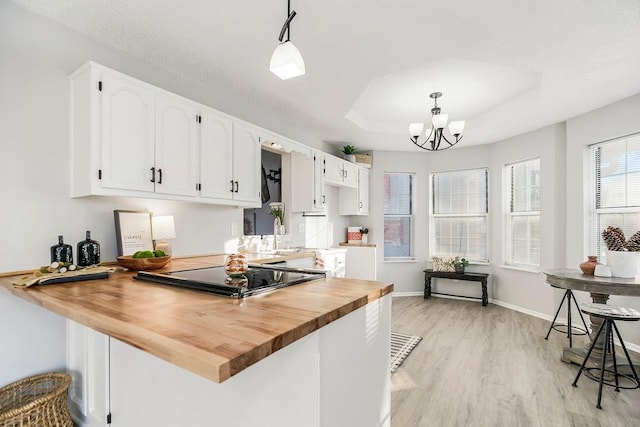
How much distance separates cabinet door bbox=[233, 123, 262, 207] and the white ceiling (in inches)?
18.7

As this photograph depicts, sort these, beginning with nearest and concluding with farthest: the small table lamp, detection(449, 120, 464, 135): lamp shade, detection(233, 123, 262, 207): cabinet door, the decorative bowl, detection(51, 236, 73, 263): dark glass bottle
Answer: detection(51, 236, 73, 263): dark glass bottle
the decorative bowl
the small table lamp
detection(233, 123, 262, 207): cabinet door
detection(449, 120, 464, 135): lamp shade

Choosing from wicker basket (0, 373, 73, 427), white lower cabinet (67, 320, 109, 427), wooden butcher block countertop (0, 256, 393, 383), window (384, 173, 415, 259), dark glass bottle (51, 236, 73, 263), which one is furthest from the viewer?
window (384, 173, 415, 259)

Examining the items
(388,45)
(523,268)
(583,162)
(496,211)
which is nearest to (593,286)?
(583,162)

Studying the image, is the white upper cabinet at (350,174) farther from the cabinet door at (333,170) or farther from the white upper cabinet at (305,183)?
the white upper cabinet at (305,183)

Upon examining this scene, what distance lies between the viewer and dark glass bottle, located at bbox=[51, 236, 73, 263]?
1.89 meters

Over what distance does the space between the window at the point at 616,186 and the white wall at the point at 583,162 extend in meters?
0.08

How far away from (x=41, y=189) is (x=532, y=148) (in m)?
5.40

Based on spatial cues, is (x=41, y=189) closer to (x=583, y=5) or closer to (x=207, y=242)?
(x=207, y=242)

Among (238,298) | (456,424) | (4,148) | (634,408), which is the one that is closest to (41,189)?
(4,148)

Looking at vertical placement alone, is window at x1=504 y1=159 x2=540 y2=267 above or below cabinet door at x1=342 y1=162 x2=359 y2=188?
below

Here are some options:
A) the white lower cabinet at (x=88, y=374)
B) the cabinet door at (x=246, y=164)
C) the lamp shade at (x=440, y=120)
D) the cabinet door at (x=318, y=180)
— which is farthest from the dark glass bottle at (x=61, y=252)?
the lamp shade at (x=440, y=120)

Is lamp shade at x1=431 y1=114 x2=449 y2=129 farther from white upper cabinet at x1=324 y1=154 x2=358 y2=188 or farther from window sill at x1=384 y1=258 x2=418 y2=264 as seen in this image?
window sill at x1=384 y1=258 x2=418 y2=264

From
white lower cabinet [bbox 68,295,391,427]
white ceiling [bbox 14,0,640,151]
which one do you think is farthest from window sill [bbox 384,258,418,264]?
white lower cabinet [bbox 68,295,391,427]

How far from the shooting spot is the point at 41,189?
6.41ft
